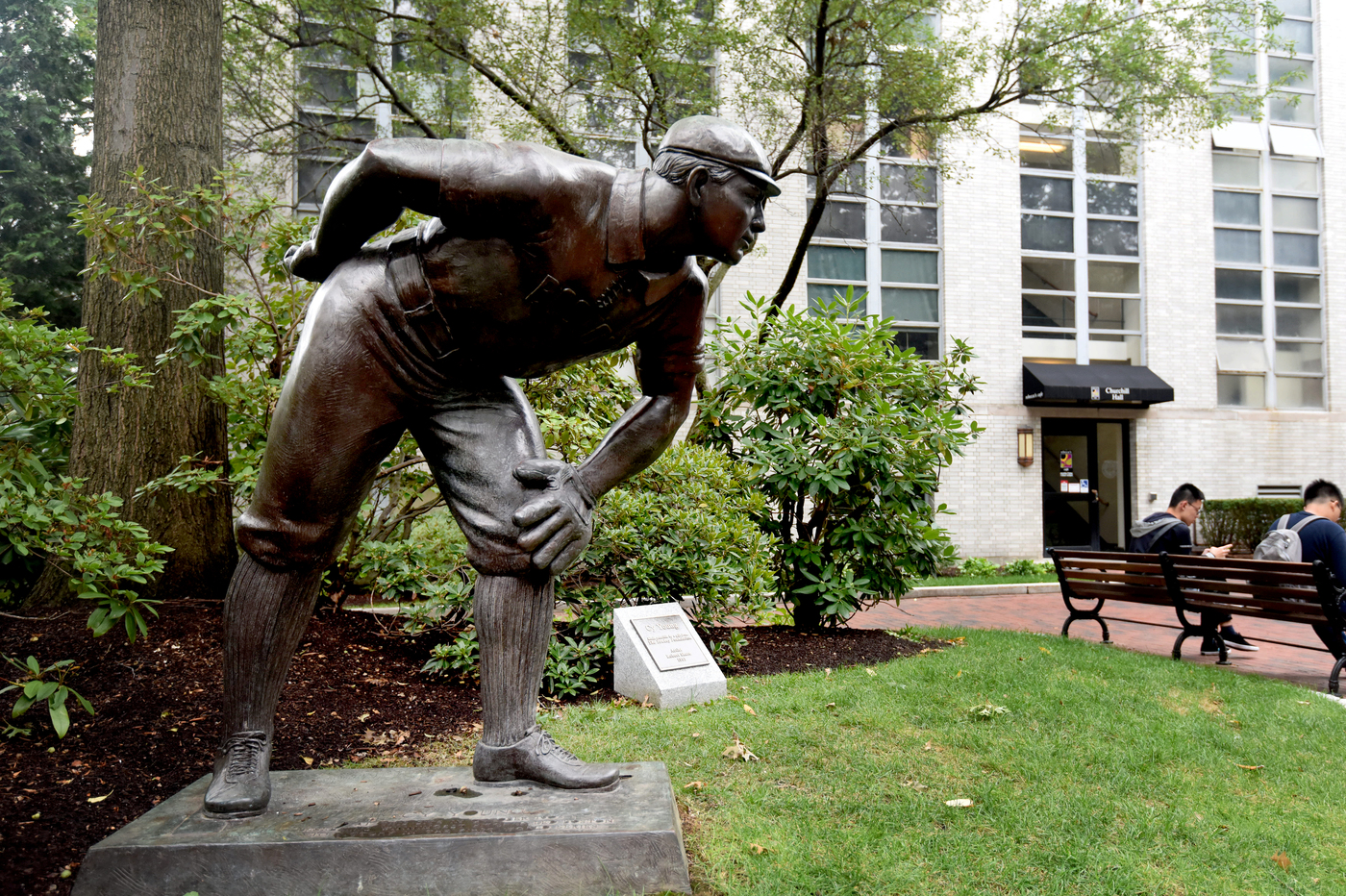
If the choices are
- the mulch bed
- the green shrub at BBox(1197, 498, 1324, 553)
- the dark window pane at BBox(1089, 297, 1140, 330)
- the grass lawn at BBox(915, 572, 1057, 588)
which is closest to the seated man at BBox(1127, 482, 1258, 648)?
the mulch bed

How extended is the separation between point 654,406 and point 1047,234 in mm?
17188

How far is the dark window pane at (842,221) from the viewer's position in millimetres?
16484

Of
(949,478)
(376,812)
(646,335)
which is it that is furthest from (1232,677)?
(949,478)

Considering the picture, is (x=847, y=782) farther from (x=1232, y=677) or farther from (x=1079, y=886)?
(x=1232, y=677)

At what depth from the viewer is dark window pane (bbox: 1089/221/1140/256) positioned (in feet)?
57.6

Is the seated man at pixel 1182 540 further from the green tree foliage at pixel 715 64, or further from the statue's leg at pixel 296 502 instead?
the statue's leg at pixel 296 502

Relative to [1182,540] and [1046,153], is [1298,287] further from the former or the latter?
[1182,540]

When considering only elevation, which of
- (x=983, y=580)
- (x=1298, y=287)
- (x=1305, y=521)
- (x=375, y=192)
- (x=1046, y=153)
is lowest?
(x=983, y=580)

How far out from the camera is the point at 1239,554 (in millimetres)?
15391

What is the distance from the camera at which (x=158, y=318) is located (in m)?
4.80

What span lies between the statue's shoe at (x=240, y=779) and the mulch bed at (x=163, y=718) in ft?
1.48

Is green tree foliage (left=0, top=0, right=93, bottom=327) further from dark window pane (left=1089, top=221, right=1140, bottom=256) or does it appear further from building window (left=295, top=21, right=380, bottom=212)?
dark window pane (left=1089, top=221, right=1140, bottom=256)

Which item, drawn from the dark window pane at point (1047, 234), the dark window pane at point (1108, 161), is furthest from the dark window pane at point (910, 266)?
the dark window pane at point (1108, 161)

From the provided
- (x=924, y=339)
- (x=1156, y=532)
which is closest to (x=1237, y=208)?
(x=924, y=339)
